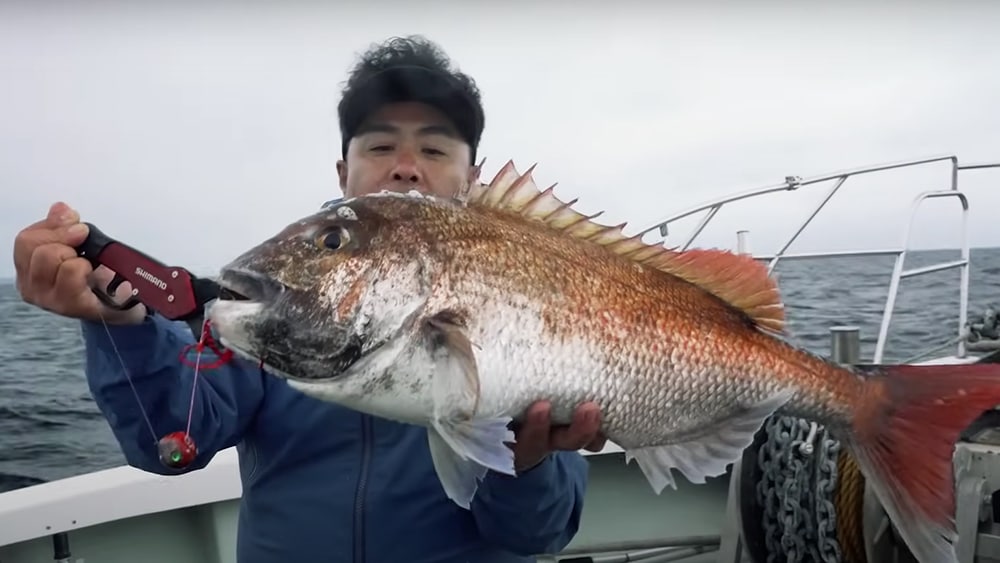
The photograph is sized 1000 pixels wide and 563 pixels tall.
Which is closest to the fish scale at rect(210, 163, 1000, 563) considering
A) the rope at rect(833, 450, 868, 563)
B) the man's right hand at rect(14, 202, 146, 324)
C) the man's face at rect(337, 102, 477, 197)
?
the man's right hand at rect(14, 202, 146, 324)

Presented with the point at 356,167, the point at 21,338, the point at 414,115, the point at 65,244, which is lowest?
the point at 21,338

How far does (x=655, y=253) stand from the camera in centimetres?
Answer: 142

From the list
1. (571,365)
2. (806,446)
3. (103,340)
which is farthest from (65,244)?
(806,446)

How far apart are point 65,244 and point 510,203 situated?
0.71 metres

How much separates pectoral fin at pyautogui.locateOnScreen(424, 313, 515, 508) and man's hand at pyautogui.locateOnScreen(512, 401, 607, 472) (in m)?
0.07

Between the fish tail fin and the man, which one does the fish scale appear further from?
the man

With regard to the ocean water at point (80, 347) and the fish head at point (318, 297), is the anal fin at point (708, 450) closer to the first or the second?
the ocean water at point (80, 347)

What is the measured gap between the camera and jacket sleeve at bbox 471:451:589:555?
1402 mm

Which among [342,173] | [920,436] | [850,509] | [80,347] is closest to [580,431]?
[920,436]

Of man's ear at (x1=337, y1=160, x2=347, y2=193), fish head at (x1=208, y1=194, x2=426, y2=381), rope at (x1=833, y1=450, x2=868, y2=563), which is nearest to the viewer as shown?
fish head at (x1=208, y1=194, x2=426, y2=381)

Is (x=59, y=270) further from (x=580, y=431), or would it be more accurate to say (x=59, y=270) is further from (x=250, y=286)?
(x=580, y=431)

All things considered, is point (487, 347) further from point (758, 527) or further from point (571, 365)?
point (758, 527)

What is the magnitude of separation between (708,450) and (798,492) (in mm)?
1127

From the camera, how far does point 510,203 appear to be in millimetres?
1335
